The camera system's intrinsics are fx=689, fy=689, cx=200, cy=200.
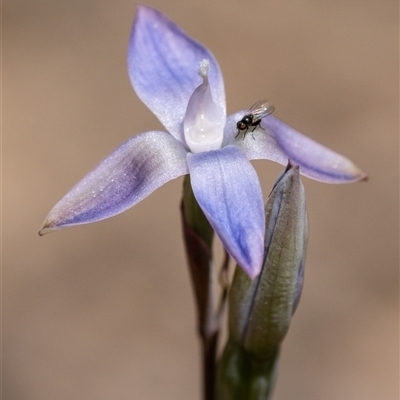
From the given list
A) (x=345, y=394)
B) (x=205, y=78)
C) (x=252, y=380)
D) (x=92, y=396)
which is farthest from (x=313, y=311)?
(x=205, y=78)

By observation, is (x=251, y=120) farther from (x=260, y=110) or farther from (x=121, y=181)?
(x=121, y=181)

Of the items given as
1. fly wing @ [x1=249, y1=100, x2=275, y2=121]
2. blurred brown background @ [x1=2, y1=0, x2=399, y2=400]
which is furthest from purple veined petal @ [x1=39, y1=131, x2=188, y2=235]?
blurred brown background @ [x1=2, y1=0, x2=399, y2=400]

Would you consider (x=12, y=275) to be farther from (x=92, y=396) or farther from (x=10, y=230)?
(x=92, y=396)

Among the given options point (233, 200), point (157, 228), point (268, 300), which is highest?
point (157, 228)

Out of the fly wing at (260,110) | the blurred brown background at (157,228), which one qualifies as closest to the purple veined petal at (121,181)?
the fly wing at (260,110)

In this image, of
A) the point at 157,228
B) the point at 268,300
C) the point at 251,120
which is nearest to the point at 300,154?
the point at 251,120

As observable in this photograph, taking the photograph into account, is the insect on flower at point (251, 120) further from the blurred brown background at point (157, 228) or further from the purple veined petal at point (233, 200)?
the blurred brown background at point (157, 228)

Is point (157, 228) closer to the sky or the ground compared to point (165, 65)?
closer to the ground
